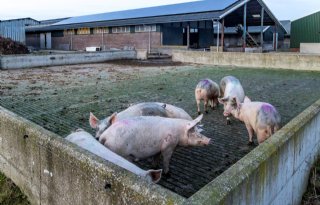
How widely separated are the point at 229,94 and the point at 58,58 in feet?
45.0

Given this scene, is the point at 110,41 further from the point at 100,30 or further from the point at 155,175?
the point at 155,175

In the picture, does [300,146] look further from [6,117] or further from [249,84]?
[249,84]

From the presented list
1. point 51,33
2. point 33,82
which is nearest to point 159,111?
point 33,82

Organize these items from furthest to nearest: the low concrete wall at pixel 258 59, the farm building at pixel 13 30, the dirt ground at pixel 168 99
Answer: the farm building at pixel 13 30 → the low concrete wall at pixel 258 59 → the dirt ground at pixel 168 99

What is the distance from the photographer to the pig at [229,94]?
6.15 meters

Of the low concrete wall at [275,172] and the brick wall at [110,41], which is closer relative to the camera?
the low concrete wall at [275,172]

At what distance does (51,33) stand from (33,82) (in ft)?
106

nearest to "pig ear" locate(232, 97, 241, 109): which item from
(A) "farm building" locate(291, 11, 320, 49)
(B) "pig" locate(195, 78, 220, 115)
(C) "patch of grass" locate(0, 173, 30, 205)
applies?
(B) "pig" locate(195, 78, 220, 115)

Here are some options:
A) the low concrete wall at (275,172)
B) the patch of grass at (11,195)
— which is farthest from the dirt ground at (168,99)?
the patch of grass at (11,195)

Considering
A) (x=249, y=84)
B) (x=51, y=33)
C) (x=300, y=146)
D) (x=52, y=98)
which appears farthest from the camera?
(x=51, y=33)

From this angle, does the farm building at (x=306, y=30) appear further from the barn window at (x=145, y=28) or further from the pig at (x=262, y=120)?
the pig at (x=262, y=120)

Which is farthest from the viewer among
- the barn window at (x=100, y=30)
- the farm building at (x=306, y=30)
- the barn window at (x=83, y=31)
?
the barn window at (x=83, y=31)

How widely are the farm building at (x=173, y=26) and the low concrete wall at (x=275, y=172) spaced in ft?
64.9

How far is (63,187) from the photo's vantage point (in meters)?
3.40
